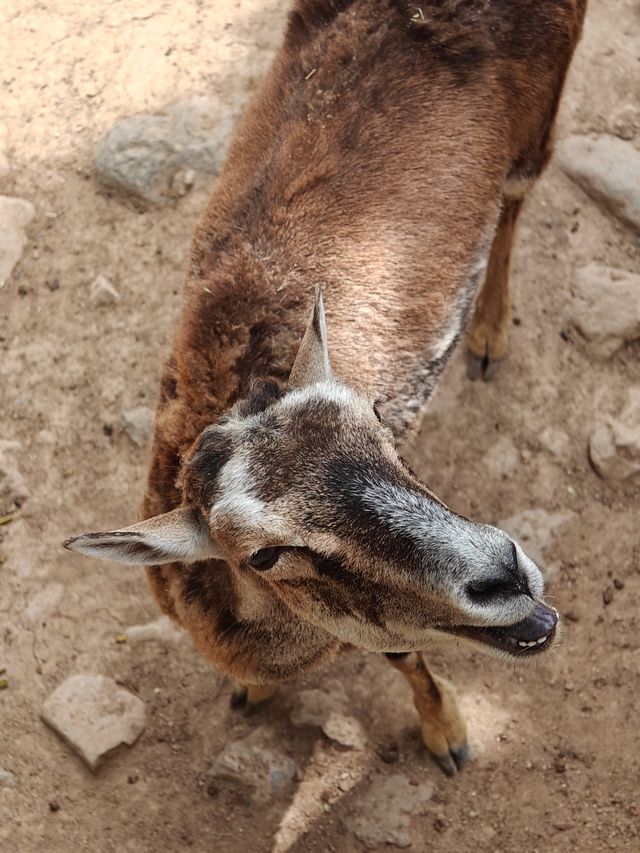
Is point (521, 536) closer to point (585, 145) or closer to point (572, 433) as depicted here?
point (572, 433)

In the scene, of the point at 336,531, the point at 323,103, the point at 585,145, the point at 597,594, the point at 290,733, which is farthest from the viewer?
the point at 585,145

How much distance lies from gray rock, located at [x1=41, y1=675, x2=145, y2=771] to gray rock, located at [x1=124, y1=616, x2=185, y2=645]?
30cm

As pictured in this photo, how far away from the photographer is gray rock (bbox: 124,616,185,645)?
19.5 ft

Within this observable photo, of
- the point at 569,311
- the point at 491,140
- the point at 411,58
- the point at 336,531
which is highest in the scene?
the point at 411,58

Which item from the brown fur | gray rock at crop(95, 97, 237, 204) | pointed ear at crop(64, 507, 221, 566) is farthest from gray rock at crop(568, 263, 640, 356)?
pointed ear at crop(64, 507, 221, 566)

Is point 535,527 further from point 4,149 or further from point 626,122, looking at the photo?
point 4,149

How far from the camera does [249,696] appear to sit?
18.6 ft

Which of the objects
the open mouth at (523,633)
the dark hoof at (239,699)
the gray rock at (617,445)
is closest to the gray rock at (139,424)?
the dark hoof at (239,699)

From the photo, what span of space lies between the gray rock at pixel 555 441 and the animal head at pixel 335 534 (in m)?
2.59

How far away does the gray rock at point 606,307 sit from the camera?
6.72 meters

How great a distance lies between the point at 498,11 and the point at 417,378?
196 centimetres

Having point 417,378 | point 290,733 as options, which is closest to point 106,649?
point 290,733

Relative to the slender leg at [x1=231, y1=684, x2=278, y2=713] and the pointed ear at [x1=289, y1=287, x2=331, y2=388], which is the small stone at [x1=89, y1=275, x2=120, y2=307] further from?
the pointed ear at [x1=289, y1=287, x2=331, y2=388]

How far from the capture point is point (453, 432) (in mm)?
6660
